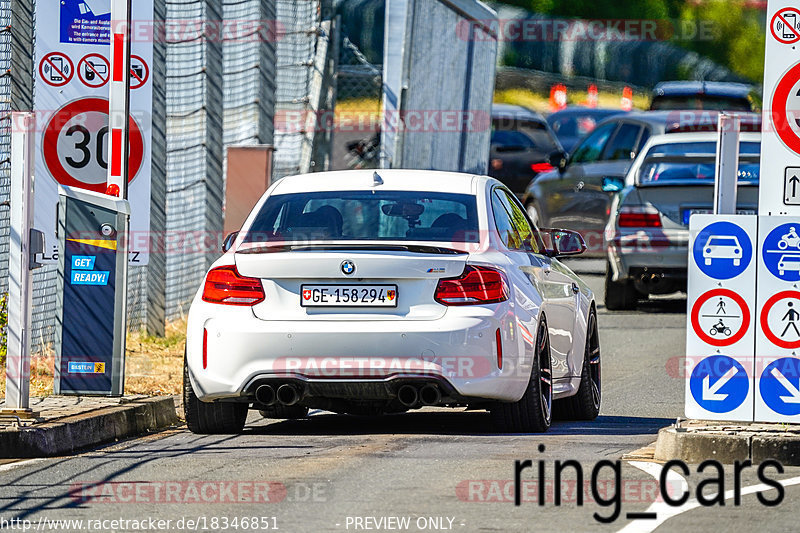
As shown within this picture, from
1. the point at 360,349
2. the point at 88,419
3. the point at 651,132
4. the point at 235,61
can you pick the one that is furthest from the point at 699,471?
the point at 651,132

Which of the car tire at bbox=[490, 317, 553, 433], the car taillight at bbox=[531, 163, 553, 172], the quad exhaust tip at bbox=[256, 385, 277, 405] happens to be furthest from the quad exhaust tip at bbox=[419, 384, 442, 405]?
the car taillight at bbox=[531, 163, 553, 172]

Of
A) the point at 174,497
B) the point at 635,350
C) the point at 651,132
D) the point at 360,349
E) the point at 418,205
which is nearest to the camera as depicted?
the point at 174,497

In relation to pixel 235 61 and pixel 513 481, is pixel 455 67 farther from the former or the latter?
pixel 513 481

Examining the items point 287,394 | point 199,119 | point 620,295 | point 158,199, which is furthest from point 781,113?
point 620,295

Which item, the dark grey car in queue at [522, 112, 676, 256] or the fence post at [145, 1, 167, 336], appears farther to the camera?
the dark grey car in queue at [522, 112, 676, 256]

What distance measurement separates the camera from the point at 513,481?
318 inches

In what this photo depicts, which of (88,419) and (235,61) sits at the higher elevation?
(235,61)

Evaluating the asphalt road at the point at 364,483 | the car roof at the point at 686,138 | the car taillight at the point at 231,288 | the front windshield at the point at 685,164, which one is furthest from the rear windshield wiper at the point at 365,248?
the car roof at the point at 686,138

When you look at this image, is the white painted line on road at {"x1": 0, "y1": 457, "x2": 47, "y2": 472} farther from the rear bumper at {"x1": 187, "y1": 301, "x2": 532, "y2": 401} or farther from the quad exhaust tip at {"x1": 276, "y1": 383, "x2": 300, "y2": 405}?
the quad exhaust tip at {"x1": 276, "y1": 383, "x2": 300, "y2": 405}

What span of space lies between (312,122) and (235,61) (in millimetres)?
1283

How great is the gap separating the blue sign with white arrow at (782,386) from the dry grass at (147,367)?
4167mm

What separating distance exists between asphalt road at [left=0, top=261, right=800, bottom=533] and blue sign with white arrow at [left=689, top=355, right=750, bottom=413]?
49 cm

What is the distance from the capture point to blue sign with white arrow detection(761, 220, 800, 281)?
29.4 feet

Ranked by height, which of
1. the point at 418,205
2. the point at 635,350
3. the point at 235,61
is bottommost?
the point at 635,350
